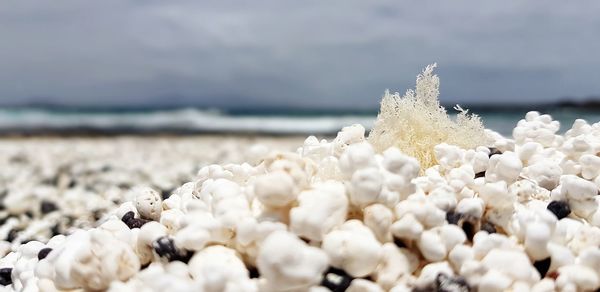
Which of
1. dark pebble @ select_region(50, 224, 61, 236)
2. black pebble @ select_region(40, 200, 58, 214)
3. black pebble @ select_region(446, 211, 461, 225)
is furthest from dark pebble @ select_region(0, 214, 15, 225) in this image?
black pebble @ select_region(446, 211, 461, 225)

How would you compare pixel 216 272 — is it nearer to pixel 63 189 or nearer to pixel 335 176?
pixel 335 176

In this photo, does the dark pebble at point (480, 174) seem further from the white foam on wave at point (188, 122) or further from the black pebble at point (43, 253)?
the white foam on wave at point (188, 122)

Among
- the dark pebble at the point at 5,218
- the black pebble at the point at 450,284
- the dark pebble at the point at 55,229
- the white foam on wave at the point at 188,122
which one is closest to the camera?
the black pebble at the point at 450,284

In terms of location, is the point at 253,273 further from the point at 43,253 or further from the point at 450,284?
the point at 43,253

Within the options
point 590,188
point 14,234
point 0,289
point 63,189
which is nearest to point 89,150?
point 63,189

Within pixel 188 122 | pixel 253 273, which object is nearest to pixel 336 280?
pixel 253 273

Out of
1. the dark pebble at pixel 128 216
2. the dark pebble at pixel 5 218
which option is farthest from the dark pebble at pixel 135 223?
the dark pebble at pixel 5 218
